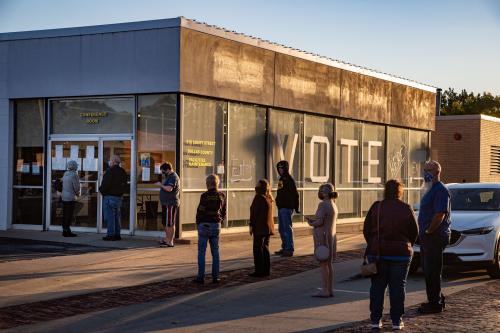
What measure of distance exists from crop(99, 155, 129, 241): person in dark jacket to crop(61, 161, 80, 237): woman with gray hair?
886 millimetres

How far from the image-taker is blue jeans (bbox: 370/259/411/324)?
9.09 m

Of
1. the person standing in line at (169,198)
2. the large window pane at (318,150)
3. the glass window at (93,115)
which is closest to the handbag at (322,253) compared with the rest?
the person standing in line at (169,198)

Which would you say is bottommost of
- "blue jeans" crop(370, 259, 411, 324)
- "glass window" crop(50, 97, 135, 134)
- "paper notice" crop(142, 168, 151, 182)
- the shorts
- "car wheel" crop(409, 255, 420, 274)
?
"car wheel" crop(409, 255, 420, 274)

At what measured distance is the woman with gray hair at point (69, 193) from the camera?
17.5m

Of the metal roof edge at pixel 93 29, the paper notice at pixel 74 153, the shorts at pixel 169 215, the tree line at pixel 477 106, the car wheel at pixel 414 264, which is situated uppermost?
the tree line at pixel 477 106

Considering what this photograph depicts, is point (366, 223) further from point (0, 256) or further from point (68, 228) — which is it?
point (68, 228)

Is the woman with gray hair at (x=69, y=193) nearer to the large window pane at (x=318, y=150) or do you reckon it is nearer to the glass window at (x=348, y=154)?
the large window pane at (x=318, y=150)

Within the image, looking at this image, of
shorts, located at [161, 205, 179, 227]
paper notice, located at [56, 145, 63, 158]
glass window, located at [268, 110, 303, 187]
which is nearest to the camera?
shorts, located at [161, 205, 179, 227]

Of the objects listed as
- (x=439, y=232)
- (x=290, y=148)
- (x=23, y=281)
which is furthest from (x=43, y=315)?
(x=290, y=148)

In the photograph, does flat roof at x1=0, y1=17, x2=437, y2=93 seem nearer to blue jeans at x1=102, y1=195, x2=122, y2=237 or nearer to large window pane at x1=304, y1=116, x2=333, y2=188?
large window pane at x1=304, y1=116, x2=333, y2=188

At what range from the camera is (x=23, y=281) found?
39.8 feet

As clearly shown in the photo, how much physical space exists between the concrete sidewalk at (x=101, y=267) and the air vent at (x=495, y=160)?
18.6 meters

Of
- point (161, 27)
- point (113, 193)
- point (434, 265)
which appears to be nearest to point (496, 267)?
point (434, 265)

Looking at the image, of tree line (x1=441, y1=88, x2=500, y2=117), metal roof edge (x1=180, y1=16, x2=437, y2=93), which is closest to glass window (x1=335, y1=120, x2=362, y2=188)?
metal roof edge (x1=180, y1=16, x2=437, y2=93)
